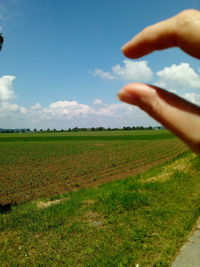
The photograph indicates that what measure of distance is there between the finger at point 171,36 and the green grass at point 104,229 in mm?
4984

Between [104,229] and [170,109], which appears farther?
[104,229]

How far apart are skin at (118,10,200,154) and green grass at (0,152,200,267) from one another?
488 centimetres

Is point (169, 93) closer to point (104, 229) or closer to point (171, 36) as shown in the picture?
point (171, 36)

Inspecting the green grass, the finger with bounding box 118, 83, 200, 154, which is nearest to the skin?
the finger with bounding box 118, 83, 200, 154

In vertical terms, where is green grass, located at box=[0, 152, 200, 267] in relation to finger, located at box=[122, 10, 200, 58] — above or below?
below

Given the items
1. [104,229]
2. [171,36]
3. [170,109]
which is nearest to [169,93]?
[170,109]

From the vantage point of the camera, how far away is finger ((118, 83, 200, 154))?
73 centimetres

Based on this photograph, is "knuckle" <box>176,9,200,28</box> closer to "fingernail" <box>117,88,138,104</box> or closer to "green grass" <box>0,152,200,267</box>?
"fingernail" <box>117,88,138,104</box>

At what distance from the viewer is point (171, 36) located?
77 centimetres

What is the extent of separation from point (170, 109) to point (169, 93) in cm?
5

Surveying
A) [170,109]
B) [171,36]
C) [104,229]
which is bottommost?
[104,229]

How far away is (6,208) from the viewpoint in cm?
1002

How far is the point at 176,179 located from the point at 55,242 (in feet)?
24.0

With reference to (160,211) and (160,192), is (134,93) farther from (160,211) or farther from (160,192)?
(160,192)
